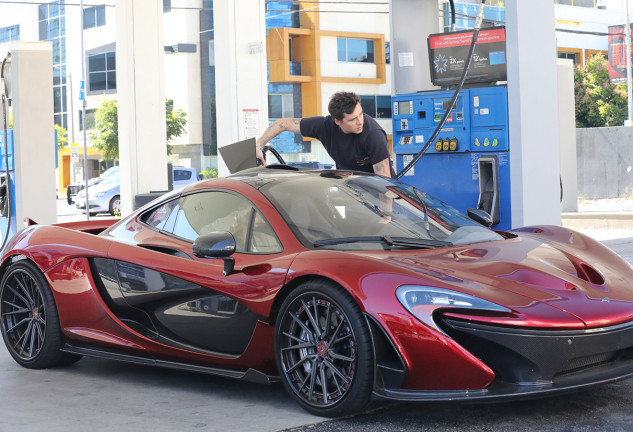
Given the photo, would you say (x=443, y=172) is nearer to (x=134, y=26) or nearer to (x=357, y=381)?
(x=134, y=26)

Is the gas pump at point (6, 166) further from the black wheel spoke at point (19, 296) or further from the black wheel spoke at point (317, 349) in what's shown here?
the black wheel spoke at point (317, 349)

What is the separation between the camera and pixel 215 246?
4.89 meters

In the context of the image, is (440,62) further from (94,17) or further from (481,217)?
(94,17)

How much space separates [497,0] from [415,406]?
59.9 m

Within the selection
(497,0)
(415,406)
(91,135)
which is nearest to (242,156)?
(415,406)

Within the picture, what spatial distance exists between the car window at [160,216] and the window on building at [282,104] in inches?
1862

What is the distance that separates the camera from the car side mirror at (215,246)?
192 inches

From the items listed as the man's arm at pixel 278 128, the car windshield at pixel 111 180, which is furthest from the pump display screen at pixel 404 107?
the car windshield at pixel 111 180

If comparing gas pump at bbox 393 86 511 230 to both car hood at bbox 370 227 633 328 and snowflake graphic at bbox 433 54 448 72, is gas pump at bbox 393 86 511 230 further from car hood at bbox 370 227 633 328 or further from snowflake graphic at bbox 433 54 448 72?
car hood at bbox 370 227 633 328

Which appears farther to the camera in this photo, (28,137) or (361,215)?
(28,137)

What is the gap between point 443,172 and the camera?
11242mm

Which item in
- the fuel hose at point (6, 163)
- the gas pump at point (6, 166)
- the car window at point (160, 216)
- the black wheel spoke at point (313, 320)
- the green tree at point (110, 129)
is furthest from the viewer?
the green tree at point (110, 129)

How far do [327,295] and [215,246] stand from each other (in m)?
0.72

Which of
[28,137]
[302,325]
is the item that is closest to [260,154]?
[302,325]
